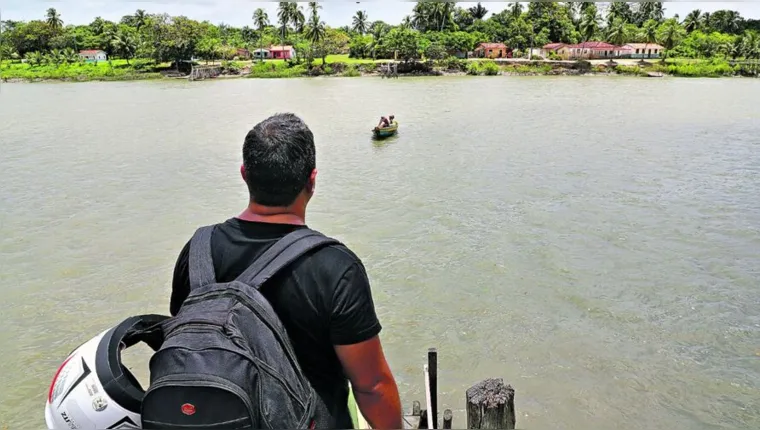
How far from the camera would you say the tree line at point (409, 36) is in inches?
2714

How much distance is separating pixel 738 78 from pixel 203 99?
156ft

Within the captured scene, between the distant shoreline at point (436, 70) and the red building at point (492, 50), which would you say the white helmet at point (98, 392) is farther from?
the red building at point (492, 50)

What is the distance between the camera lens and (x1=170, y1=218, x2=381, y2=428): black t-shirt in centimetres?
162

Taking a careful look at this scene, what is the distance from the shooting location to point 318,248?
63.5 inches

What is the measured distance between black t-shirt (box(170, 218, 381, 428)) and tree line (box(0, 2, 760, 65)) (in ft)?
218

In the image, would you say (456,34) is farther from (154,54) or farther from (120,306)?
(120,306)

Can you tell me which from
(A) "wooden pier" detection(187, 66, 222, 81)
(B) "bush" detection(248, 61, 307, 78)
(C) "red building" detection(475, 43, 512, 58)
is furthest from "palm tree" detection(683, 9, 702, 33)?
(A) "wooden pier" detection(187, 66, 222, 81)

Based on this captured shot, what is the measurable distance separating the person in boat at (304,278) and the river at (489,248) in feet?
13.0

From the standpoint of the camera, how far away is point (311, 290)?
5.33ft

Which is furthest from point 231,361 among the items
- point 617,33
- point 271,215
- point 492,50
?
point 492,50

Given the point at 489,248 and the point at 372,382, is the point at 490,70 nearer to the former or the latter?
the point at 489,248

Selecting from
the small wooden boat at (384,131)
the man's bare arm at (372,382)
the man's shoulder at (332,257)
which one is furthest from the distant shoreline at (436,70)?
the man's shoulder at (332,257)

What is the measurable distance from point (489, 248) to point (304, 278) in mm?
9075

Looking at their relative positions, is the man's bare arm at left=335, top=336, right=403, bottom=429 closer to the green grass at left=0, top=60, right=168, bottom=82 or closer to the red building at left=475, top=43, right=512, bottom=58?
the green grass at left=0, top=60, right=168, bottom=82
